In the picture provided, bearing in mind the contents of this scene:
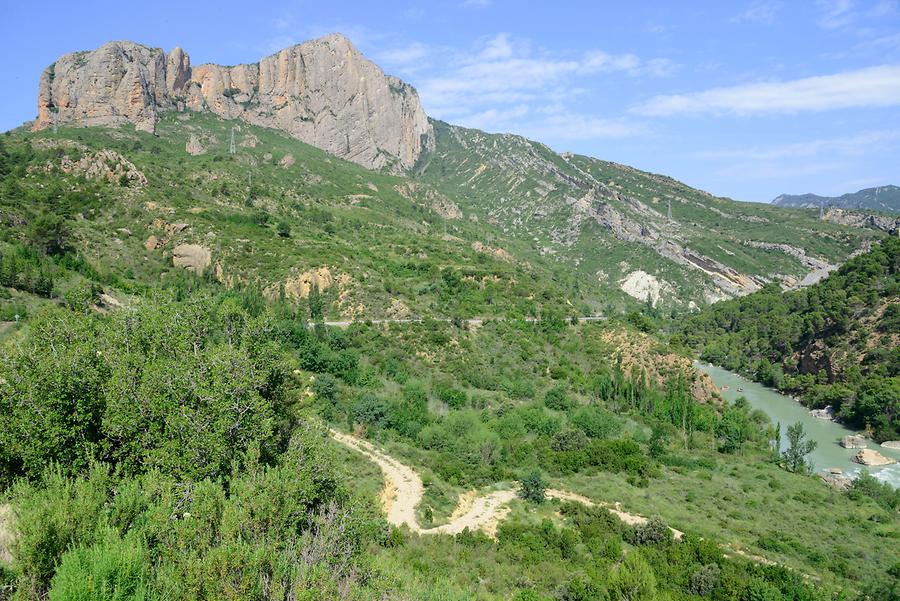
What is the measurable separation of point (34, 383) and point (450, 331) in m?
39.2

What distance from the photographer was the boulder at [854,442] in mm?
47706

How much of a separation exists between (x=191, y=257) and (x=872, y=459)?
2536 inches

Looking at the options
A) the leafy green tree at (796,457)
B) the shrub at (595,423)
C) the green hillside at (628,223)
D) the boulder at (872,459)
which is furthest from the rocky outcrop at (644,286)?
the shrub at (595,423)

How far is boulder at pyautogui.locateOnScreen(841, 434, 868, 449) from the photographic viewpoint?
4771 cm

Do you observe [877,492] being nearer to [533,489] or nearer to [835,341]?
[533,489]

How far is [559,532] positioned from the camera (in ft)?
76.1

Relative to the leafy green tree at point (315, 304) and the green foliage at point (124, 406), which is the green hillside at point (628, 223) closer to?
the leafy green tree at point (315, 304)

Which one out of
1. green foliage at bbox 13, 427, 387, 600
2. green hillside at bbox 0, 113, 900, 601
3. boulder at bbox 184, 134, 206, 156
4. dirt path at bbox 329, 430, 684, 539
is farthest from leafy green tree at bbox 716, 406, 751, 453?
boulder at bbox 184, 134, 206, 156

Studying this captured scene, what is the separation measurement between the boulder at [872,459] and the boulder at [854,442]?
2966 mm

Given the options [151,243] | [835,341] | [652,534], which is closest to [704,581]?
[652,534]

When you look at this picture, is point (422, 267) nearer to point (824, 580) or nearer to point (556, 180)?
point (824, 580)

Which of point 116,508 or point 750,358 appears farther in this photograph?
point 750,358

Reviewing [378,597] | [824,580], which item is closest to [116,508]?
[378,597]

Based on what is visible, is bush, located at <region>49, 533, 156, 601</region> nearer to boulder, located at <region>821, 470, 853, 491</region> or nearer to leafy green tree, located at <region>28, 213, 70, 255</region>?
boulder, located at <region>821, 470, 853, 491</region>
